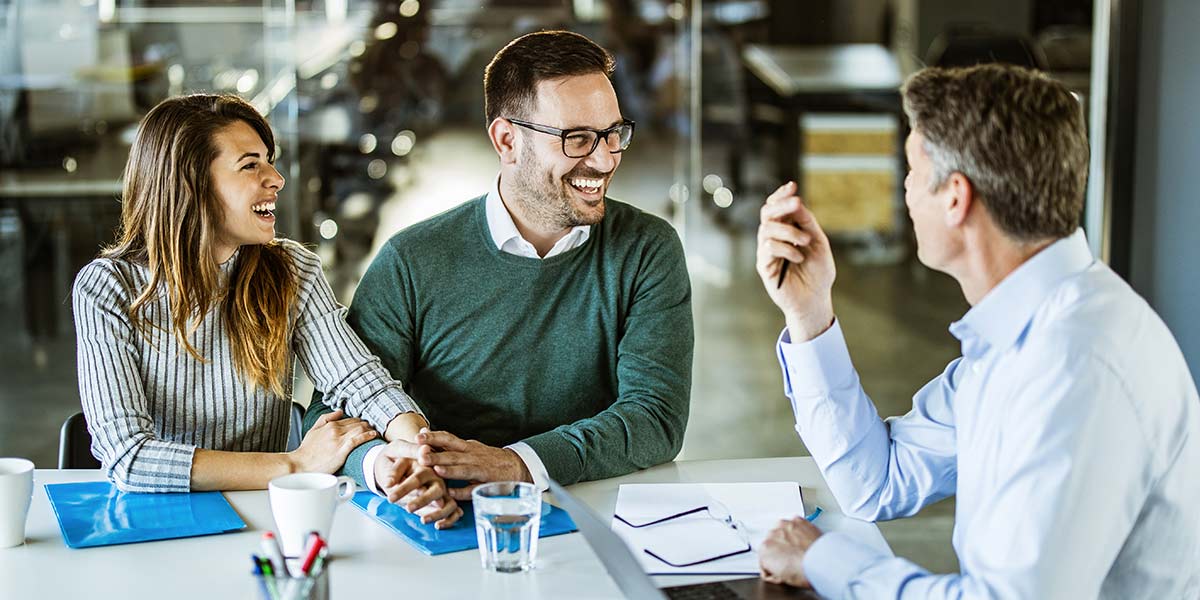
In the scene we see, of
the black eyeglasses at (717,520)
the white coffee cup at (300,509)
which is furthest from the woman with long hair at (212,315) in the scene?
the black eyeglasses at (717,520)

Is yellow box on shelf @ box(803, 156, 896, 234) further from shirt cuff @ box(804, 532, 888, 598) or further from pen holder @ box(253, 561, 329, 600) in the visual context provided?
pen holder @ box(253, 561, 329, 600)

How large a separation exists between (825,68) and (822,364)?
3377 millimetres

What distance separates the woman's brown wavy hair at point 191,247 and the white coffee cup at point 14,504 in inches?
17.2

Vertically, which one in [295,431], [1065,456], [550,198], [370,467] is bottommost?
[295,431]

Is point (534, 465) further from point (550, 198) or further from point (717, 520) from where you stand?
point (550, 198)

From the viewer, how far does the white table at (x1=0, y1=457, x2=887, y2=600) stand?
1.51 metres

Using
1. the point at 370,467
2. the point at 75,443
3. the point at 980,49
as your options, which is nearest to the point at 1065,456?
the point at 370,467

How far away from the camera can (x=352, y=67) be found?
438 cm

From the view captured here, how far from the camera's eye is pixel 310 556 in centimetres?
131

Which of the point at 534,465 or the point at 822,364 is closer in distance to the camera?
the point at 822,364

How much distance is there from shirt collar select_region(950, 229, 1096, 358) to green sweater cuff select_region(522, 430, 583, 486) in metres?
0.74

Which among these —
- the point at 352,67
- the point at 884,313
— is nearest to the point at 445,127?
the point at 352,67

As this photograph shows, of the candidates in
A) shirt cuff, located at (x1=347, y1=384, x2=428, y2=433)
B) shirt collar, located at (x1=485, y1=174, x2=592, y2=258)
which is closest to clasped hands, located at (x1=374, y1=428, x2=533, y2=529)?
shirt cuff, located at (x1=347, y1=384, x2=428, y2=433)

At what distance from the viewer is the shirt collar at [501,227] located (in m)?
2.29
